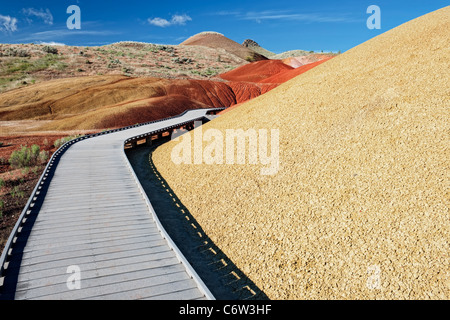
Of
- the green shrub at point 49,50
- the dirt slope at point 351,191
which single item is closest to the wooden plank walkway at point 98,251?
the dirt slope at point 351,191

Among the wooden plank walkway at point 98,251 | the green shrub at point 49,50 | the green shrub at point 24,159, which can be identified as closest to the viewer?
the wooden plank walkway at point 98,251

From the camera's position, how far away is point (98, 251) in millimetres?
7609

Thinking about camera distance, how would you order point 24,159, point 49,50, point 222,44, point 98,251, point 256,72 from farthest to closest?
1. point 222,44
2. point 256,72
3. point 49,50
4. point 24,159
5. point 98,251

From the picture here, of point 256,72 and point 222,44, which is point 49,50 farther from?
point 222,44

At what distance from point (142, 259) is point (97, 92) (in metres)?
43.0

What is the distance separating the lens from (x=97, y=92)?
44.8m

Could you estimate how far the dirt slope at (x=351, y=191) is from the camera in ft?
23.7

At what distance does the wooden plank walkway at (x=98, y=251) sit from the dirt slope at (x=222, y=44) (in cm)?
11368

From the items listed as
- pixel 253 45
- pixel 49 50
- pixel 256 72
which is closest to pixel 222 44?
pixel 253 45

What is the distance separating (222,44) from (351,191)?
140648mm

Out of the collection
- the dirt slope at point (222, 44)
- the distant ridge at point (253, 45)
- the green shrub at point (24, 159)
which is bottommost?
the green shrub at point (24, 159)

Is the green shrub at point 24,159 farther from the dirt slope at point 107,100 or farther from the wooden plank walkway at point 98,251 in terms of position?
the dirt slope at point 107,100
